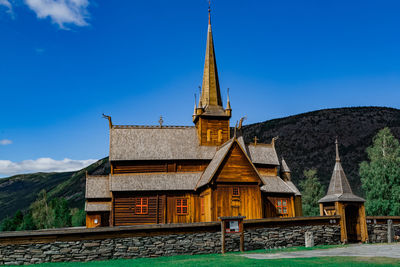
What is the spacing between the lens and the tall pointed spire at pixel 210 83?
41.9m

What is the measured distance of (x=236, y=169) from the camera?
32.2 m

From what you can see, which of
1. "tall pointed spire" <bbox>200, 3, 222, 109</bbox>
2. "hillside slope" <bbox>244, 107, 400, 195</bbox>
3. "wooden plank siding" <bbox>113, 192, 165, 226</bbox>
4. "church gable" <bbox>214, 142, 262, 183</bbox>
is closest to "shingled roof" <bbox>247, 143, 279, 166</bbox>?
"tall pointed spire" <bbox>200, 3, 222, 109</bbox>

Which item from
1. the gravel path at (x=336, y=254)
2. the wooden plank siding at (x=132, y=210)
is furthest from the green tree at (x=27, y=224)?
the gravel path at (x=336, y=254)

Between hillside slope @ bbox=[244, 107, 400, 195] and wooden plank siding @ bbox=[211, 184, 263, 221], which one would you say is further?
hillside slope @ bbox=[244, 107, 400, 195]

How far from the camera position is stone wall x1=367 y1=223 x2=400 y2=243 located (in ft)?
92.2

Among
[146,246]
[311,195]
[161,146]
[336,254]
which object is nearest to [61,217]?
[161,146]

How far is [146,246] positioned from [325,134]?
110223 mm

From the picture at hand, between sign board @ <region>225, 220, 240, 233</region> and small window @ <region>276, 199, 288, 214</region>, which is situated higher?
small window @ <region>276, 199, 288, 214</region>

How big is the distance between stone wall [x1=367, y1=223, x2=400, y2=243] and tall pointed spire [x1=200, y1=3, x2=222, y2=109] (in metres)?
19.2

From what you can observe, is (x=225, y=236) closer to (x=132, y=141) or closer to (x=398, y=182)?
(x=132, y=141)

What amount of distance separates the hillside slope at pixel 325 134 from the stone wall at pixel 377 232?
67804 millimetres

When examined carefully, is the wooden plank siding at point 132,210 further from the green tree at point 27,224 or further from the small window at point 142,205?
the green tree at point 27,224

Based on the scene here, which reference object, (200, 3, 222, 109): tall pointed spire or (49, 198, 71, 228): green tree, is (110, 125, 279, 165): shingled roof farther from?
(49, 198, 71, 228): green tree

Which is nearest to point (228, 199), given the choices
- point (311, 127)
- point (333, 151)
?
point (333, 151)
